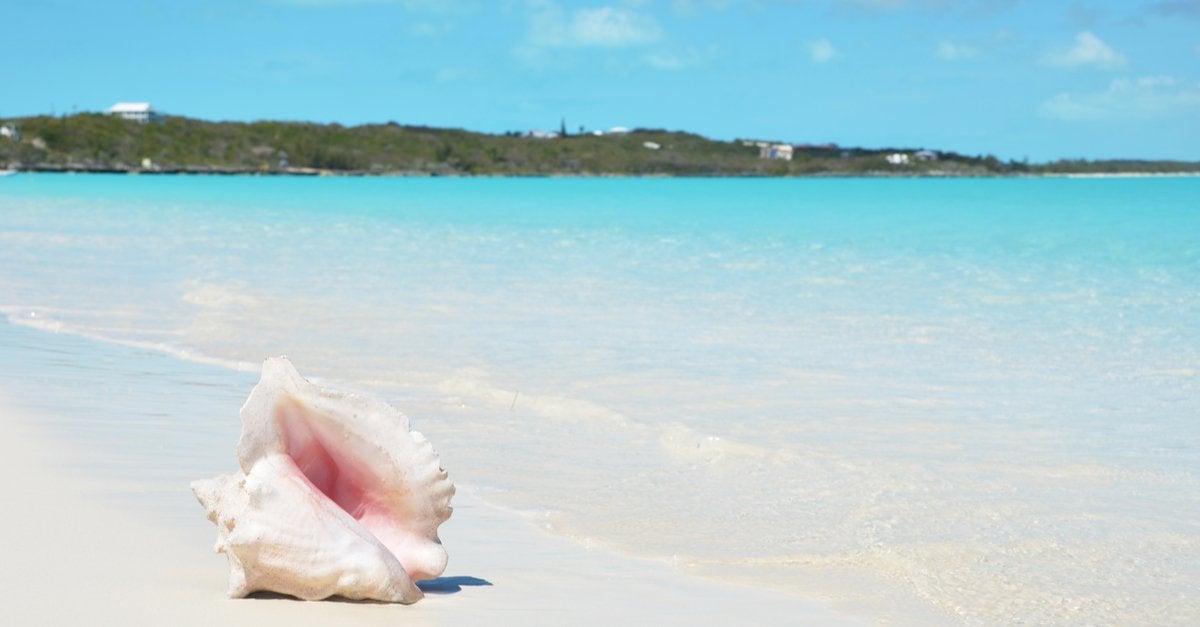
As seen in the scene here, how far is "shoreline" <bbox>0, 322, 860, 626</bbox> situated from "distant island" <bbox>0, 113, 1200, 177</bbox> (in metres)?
105

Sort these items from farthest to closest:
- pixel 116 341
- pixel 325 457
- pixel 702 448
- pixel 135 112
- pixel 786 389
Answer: pixel 135 112
pixel 116 341
pixel 786 389
pixel 702 448
pixel 325 457

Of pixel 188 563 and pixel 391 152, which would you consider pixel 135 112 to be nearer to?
pixel 391 152

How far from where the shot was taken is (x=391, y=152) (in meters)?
140

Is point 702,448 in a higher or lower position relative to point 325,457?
lower

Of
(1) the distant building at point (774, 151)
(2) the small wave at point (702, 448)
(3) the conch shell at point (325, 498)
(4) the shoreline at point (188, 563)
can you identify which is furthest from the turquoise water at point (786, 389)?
(1) the distant building at point (774, 151)

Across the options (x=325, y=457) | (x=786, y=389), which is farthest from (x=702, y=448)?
(x=325, y=457)

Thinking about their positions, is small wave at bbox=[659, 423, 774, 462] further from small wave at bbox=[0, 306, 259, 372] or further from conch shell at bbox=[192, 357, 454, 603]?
small wave at bbox=[0, 306, 259, 372]

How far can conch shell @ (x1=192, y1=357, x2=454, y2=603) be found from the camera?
10.5ft

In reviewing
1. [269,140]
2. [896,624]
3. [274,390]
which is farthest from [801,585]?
[269,140]

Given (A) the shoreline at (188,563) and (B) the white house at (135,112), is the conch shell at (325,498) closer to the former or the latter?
(A) the shoreline at (188,563)

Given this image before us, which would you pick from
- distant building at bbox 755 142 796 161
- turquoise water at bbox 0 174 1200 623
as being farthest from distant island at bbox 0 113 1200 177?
turquoise water at bbox 0 174 1200 623

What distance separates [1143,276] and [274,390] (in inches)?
574

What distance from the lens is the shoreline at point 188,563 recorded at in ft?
10.4

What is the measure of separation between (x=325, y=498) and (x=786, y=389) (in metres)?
4.37
